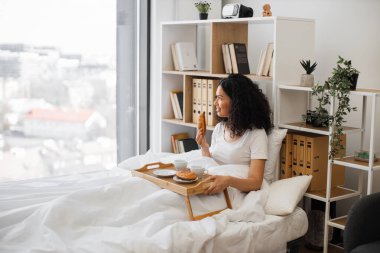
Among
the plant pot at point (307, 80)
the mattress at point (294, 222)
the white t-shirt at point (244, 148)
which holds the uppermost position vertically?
the plant pot at point (307, 80)

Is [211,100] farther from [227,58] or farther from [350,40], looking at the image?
[350,40]

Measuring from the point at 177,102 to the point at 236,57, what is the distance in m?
0.76

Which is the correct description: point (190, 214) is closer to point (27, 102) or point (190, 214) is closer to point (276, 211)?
point (276, 211)

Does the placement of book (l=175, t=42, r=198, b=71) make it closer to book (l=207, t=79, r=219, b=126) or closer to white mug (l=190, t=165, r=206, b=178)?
book (l=207, t=79, r=219, b=126)

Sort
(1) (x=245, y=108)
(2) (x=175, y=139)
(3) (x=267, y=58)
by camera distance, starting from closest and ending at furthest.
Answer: (1) (x=245, y=108), (3) (x=267, y=58), (2) (x=175, y=139)

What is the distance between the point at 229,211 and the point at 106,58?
2003 millimetres

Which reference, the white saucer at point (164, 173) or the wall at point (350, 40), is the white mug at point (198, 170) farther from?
the wall at point (350, 40)

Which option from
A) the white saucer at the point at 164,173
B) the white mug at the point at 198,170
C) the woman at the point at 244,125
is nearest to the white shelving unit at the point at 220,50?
the woman at the point at 244,125

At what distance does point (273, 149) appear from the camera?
3289 mm

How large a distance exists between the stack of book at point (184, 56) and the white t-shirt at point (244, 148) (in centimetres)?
100

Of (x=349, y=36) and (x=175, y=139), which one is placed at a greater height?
(x=349, y=36)

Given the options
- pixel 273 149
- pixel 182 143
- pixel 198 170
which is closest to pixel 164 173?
pixel 198 170

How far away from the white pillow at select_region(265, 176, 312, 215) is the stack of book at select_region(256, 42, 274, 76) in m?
0.76

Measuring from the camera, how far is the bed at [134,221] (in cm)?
247
